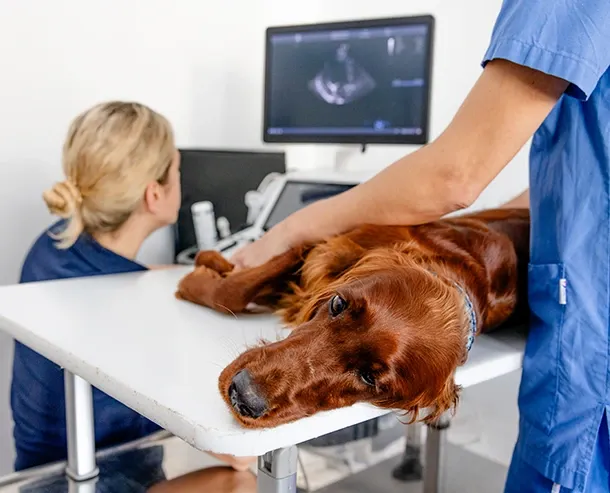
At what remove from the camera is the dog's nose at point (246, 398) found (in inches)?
25.6

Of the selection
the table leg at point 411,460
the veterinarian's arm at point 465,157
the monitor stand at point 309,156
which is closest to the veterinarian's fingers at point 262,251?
the veterinarian's arm at point 465,157

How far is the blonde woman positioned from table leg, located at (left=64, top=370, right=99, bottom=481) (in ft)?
0.61

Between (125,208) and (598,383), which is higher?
(125,208)

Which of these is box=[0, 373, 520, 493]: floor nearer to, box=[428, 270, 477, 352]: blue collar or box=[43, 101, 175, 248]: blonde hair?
box=[43, 101, 175, 248]: blonde hair

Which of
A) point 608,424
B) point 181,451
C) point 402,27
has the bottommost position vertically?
point 181,451

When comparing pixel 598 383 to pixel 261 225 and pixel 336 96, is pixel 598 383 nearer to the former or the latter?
pixel 261 225

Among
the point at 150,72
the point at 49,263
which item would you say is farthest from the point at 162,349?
the point at 150,72

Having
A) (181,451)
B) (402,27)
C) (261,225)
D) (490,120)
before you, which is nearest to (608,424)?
(490,120)

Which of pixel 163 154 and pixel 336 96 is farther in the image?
pixel 336 96

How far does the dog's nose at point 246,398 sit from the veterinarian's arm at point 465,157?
39 cm

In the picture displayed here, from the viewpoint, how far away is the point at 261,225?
1.74 m

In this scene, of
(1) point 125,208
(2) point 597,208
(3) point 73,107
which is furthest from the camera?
(3) point 73,107

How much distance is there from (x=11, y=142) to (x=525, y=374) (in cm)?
153

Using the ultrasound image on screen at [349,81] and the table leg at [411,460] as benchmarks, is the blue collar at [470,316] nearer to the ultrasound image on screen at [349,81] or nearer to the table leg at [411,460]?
the ultrasound image on screen at [349,81]
